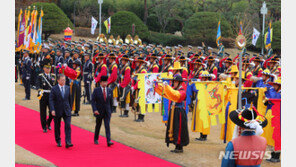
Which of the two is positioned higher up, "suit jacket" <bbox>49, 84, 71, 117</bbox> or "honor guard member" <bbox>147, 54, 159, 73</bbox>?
"honor guard member" <bbox>147, 54, 159, 73</bbox>

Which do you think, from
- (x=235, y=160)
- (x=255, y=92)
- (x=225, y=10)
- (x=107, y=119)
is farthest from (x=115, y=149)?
(x=225, y=10)

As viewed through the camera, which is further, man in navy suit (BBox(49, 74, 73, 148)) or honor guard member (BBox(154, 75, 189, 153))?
man in navy suit (BBox(49, 74, 73, 148))

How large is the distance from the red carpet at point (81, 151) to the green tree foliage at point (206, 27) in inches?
1056

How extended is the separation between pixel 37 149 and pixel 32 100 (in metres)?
8.07

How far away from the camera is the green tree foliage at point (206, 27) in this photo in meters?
36.7

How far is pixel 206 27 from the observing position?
Result: 3697 centimetres

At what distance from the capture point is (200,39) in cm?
3778

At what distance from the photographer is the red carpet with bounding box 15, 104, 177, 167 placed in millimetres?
8695

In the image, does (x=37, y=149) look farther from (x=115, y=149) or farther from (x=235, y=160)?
(x=235, y=160)

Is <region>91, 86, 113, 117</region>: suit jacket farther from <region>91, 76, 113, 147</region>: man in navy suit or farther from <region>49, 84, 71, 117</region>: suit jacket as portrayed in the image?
<region>49, 84, 71, 117</region>: suit jacket

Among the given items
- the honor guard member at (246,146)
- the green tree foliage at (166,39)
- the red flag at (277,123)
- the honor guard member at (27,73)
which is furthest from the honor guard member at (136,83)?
the green tree foliage at (166,39)

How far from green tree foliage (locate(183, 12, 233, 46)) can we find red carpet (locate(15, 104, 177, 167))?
26.8 meters

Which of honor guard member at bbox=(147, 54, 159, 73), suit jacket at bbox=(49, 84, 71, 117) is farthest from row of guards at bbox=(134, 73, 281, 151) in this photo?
honor guard member at bbox=(147, 54, 159, 73)

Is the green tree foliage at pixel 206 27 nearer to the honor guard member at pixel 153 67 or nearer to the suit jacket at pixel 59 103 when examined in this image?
the honor guard member at pixel 153 67
